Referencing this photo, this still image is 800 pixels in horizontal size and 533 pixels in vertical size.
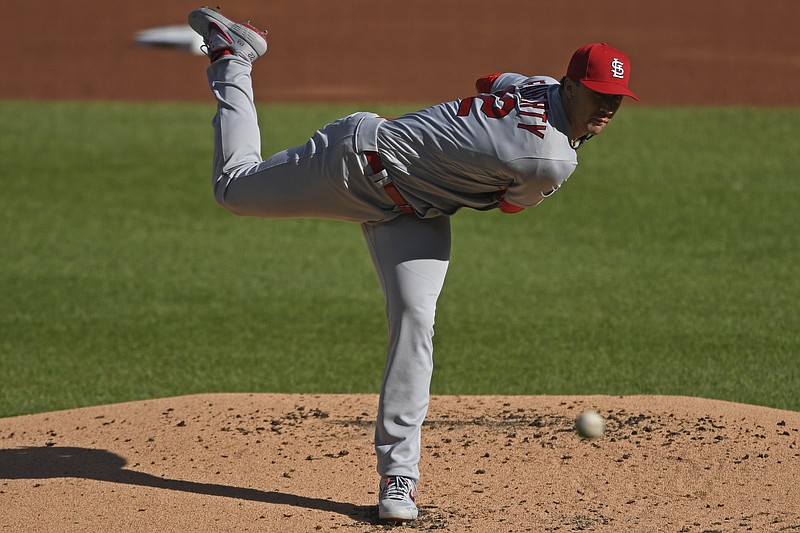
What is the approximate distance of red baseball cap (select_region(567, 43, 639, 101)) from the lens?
13.0 ft

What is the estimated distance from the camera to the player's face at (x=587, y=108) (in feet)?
13.1

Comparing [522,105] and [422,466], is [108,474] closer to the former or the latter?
[422,466]

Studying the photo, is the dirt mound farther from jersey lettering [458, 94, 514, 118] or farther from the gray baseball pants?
jersey lettering [458, 94, 514, 118]

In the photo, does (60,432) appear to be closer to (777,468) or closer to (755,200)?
(777,468)

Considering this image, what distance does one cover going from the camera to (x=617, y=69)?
13.1 ft

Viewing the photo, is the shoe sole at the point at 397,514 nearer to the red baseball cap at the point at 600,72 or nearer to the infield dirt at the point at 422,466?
the infield dirt at the point at 422,466

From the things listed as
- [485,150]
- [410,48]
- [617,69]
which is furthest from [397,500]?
[410,48]

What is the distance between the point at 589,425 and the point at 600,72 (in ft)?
5.87

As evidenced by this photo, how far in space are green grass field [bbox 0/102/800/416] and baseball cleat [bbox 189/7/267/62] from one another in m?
2.60

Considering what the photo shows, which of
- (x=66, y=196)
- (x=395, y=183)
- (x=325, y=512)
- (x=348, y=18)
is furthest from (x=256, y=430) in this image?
(x=348, y=18)

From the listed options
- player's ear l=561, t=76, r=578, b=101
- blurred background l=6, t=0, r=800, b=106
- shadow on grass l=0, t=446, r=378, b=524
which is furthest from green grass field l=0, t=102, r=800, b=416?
blurred background l=6, t=0, r=800, b=106

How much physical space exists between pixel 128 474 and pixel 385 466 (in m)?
1.25

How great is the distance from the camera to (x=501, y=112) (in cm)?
413

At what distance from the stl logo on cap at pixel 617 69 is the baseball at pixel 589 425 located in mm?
1729
